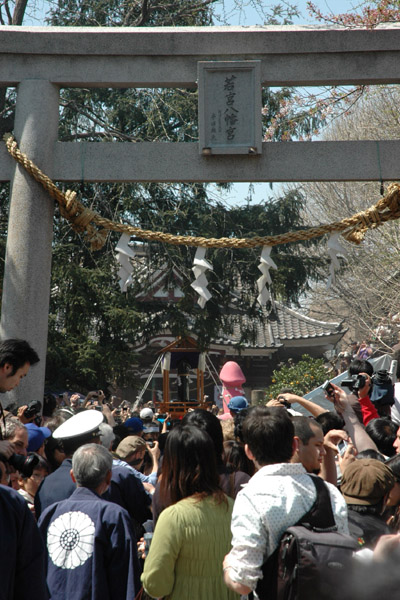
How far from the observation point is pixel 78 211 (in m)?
6.98

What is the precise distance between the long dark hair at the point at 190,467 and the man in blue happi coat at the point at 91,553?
0.41 metres

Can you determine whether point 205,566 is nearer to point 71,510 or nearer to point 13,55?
point 71,510

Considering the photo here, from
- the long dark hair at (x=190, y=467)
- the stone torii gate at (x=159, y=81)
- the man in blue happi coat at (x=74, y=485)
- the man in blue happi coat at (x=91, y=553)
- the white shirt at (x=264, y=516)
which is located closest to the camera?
the white shirt at (x=264, y=516)

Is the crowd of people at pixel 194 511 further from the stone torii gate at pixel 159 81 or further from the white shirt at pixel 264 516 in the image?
the stone torii gate at pixel 159 81

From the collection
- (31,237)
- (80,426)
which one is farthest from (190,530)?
(31,237)

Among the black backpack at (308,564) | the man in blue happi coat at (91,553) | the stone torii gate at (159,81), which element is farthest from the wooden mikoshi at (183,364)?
the black backpack at (308,564)

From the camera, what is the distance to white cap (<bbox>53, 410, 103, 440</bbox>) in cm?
392

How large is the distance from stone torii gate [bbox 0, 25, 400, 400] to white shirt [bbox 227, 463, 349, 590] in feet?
15.3

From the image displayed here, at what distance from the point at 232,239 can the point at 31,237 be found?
6.85 feet

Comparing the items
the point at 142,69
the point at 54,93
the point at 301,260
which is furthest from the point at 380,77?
the point at 301,260

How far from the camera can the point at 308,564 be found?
220cm

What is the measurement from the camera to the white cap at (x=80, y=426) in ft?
12.9

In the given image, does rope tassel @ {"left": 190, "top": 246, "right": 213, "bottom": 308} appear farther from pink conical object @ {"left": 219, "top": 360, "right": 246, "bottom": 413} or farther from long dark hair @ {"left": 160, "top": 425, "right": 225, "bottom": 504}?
long dark hair @ {"left": 160, "top": 425, "right": 225, "bottom": 504}

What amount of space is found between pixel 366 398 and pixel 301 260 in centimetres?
911
